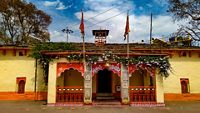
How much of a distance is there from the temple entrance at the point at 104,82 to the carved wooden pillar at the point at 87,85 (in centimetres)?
316

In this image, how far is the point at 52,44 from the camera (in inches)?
766

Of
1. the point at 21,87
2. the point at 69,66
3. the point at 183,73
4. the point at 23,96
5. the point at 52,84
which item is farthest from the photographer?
the point at 183,73

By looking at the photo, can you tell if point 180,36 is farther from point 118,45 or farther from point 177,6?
point 118,45

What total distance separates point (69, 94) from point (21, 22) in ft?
56.3

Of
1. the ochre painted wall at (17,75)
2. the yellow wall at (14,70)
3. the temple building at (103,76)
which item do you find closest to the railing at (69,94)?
the temple building at (103,76)

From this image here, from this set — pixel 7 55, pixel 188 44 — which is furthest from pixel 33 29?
pixel 188 44

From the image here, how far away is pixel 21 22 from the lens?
30.7m

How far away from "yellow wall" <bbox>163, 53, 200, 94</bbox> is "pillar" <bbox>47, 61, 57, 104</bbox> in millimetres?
8665

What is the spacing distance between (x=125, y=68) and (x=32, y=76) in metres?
7.47

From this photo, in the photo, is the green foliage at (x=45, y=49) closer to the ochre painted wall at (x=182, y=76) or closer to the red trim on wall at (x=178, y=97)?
the ochre painted wall at (x=182, y=76)

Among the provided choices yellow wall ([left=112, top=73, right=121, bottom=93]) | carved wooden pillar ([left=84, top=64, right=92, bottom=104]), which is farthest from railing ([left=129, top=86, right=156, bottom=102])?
yellow wall ([left=112, top=73, right=121, bottom=93])

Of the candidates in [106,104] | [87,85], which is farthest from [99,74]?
[106,104]

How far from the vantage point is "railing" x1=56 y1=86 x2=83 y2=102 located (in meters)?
16.5

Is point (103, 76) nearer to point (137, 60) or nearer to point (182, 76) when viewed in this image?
point (137, 60)
